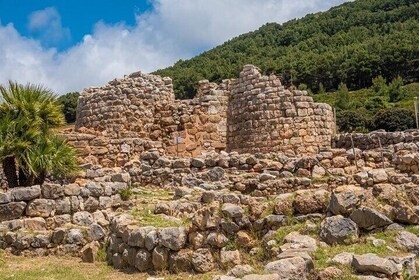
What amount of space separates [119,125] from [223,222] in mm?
10290

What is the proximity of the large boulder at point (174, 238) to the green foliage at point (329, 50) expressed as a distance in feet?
153

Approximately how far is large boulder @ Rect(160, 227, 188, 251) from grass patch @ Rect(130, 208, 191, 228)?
327 millimetres

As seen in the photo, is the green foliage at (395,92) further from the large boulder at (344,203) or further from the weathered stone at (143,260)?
the weathered stone at (143,260)

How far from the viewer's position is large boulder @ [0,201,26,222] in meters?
9.42

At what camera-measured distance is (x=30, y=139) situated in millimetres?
10930

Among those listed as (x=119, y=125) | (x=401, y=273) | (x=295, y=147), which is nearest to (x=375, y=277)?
(x=401, y=273)

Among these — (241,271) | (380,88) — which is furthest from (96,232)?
(380,88)

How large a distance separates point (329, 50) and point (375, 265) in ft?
265

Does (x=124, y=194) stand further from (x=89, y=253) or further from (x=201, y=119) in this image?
(x=201, y=119)

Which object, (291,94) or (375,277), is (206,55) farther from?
(375,277)

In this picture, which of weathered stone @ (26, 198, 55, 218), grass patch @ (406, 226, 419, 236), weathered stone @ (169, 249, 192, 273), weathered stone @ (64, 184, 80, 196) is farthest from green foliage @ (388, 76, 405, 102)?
weathered stone @ (169, 249, 192, 273)

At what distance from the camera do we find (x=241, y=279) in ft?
16.6

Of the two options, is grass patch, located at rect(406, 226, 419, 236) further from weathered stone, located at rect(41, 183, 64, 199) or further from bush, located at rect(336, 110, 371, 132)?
bush, located at rect(336, 110, 371, 132)

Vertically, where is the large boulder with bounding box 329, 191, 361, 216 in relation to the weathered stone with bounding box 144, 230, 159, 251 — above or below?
above
